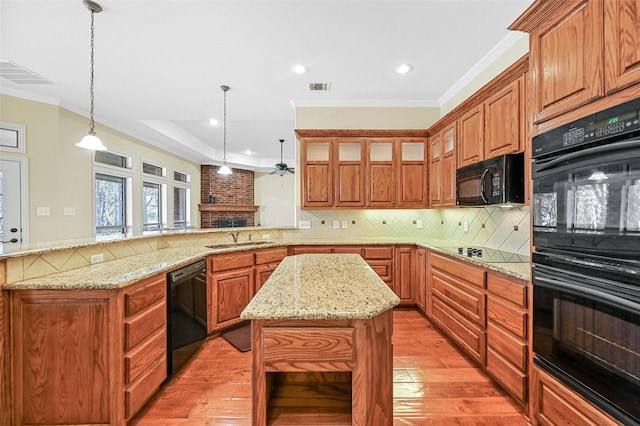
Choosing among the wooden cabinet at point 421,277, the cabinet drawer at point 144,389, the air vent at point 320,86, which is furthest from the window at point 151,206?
the wooden cabinet at point 421,277

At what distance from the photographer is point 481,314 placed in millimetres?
2174

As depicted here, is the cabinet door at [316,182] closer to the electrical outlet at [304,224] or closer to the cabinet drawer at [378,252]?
the electrical outlet at [304,224]

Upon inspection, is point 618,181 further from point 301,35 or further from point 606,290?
point 301,35

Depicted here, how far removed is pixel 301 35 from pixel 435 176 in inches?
93.1

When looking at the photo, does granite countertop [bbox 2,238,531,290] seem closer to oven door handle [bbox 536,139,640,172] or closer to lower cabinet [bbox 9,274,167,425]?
lower cabinet [bbox 9,274,167,425]

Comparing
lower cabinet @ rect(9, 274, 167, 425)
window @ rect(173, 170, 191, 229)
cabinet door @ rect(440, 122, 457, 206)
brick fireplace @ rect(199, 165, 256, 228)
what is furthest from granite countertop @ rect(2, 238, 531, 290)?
brick fireplace @ rect(199, 165, 256, 228)

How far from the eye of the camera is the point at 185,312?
2.30m

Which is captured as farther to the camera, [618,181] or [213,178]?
[213,178]

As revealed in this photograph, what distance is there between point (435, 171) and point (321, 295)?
300cm

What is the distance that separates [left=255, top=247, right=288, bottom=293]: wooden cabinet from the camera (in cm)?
323

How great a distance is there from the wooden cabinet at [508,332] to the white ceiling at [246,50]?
2214 millimetres

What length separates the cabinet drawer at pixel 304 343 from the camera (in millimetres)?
1061

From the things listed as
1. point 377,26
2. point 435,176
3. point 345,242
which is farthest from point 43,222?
point 435,176

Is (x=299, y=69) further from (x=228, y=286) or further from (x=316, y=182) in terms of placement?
(x=228, y=286)
